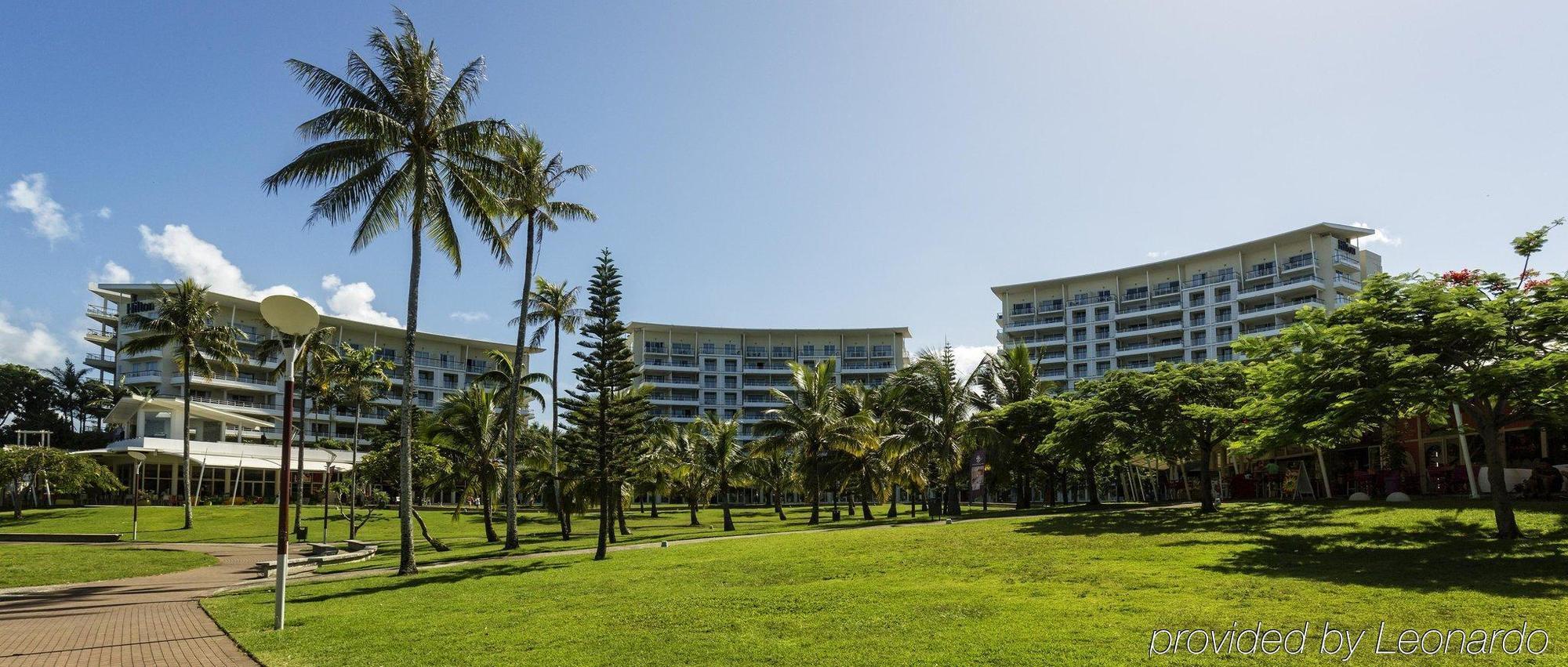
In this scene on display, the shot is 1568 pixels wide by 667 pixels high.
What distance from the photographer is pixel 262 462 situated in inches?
2253

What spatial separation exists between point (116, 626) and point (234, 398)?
245ft

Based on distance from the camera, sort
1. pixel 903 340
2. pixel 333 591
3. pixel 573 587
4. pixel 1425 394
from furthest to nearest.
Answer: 1. pixel 903 340
2. pixel 333 591
3. pixel 573 587
4. pixel 1425 394

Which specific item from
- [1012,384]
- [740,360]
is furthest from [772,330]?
[1012,384]

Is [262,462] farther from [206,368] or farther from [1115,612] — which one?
[1115,612]

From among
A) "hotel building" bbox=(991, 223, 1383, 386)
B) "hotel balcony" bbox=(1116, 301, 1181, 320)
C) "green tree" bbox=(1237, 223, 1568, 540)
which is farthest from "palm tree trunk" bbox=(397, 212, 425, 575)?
"hotel balcony" bbox=(1116, 301, 1181, 320)

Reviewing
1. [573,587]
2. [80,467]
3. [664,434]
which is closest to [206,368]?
[80,467]

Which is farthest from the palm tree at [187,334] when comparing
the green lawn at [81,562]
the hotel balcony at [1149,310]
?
the hotel balcony at [1149,310]

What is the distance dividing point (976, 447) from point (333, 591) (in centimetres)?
2527

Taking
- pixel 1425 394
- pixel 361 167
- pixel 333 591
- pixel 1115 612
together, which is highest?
pixel 361 167

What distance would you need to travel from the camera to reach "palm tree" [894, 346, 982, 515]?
36.8 meters

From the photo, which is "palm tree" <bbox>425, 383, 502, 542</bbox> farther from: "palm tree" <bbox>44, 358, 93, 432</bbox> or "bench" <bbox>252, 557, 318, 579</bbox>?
"palm tree" <bbox>44, 358, 93, 432</bbox>

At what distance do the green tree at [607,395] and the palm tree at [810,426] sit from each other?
13.4 m

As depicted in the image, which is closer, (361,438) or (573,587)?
(573,587)

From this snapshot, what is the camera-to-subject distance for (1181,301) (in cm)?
8562
